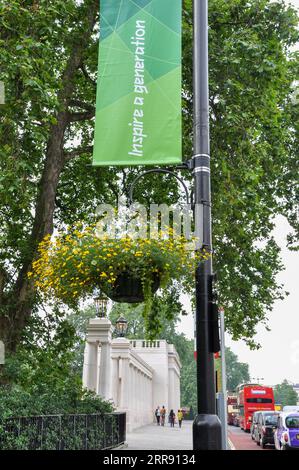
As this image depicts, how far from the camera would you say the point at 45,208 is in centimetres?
1354

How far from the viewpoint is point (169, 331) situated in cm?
8706

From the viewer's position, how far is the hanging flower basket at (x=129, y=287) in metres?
7.61

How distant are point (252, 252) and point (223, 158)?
6.97 meters

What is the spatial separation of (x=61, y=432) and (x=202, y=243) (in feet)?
20.6

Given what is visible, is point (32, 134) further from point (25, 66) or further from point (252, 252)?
point (252, 252)

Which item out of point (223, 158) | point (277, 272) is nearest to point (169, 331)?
point (277, 272)

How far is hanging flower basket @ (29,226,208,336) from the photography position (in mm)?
7191

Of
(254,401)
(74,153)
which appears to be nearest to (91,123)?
(74,153)

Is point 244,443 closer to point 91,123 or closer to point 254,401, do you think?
point 254,401

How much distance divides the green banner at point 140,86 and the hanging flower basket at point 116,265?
1.13m

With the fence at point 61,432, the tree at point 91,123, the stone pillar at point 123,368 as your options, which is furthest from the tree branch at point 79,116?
the stone pillar at point 123,368

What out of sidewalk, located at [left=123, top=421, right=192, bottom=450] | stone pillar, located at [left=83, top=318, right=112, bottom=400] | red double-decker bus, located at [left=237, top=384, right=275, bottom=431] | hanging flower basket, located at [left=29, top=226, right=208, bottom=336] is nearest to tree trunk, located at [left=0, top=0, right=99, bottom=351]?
hanging flower basket, located at [left=29, top=226, right=208, bottom=336]

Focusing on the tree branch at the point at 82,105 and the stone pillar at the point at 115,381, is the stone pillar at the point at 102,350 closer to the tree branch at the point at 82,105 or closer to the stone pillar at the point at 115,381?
the stone pillar at the point at 115,381

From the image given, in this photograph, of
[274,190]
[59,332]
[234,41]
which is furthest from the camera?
[274,190]
